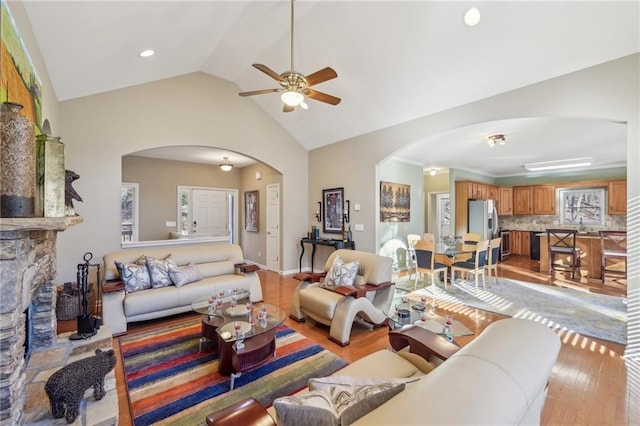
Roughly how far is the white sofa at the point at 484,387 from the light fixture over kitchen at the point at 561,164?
7.16m

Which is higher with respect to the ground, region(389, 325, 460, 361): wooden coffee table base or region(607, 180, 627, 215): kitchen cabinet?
region(607, 180, 627, 215): kitchen cabinet

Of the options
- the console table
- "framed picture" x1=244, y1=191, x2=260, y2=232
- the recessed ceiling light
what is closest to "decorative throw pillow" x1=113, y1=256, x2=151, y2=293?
the console table

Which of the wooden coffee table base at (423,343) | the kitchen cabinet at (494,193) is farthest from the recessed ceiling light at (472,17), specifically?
the kitchen cabinet at (494,193)

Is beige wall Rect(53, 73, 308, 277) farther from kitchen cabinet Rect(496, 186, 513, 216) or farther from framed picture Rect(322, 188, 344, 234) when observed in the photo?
kitchen cabinet Rect(496, 186, 513, 216)

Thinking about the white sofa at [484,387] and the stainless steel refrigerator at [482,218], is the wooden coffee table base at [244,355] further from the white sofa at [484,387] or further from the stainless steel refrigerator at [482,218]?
the stainless steel refrigerator at [482,218]

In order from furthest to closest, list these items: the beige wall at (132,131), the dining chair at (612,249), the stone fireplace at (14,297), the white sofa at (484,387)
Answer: the dining chair at (612,249)
the beige wall at (132,131)
the stone fireplace at (14,297)
the white sofa at (484,387)

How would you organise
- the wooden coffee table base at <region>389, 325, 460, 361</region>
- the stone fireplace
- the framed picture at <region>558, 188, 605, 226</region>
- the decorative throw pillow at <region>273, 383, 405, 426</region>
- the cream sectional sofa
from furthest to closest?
the framed picture at <region>558, 188, 605, 226</region> < the cream sectional sofa < the wooden coffee table base at <region>389, 325, 460, 361</region> < the stone fireplace < the decorative throw pillow at <region>273, 383, 405, 426</region>

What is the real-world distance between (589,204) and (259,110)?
28.6ft

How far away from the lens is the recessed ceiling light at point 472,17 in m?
2.70

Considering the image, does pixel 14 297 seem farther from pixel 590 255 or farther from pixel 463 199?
pixel 590 255

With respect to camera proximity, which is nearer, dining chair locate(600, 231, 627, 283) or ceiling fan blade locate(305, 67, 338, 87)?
ceiling fan blade locate(305, 67, 338, 87)

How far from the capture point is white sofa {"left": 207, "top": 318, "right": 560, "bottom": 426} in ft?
2.40

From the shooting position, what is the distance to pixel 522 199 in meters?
8.31

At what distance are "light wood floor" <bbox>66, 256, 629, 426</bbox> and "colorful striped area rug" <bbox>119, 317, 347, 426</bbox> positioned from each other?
111 mm
